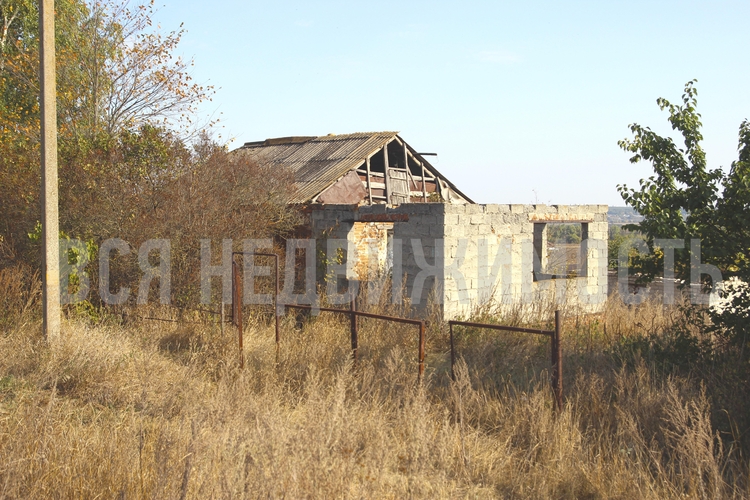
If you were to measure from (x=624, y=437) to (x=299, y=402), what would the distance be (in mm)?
2785

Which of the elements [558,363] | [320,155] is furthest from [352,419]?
[320,155]

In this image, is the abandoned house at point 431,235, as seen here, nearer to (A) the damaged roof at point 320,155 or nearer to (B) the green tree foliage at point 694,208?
(A) the damaged roof at point 320,155

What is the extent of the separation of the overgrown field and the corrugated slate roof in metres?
5.91

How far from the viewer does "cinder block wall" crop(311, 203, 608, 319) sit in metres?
9.96

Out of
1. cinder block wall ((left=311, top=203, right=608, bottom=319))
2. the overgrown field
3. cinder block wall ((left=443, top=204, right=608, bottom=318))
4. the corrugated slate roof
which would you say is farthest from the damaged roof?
the overgrown field

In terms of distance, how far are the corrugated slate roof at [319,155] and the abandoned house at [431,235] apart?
1.6 inches

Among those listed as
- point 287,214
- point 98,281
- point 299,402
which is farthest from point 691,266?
point 98,281

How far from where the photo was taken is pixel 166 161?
10.2 m

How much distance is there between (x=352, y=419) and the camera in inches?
178

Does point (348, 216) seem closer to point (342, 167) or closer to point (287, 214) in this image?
point (287, 214)

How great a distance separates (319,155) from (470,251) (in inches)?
280

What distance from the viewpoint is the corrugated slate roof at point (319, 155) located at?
1395cm

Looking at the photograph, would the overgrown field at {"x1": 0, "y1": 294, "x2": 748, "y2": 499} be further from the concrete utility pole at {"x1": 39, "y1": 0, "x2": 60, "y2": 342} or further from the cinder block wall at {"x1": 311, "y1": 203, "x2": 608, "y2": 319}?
the cinder block wall at {"x1": 311, "y1": 203, "x2": 608, "y2": 319}

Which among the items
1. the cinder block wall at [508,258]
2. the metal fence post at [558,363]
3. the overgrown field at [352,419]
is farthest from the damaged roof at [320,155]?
the metal fence post at [558,363]
